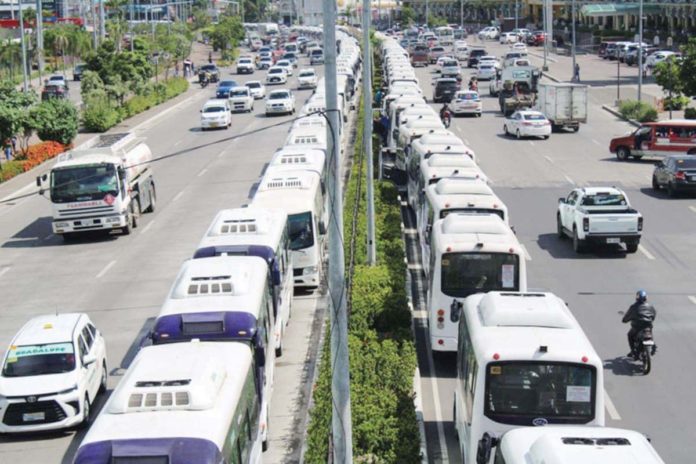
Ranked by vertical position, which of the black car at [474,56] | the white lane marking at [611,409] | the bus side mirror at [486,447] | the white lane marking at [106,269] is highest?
the black car at [474,56]

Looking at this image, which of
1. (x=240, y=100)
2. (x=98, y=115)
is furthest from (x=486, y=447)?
(x=240, y=100)

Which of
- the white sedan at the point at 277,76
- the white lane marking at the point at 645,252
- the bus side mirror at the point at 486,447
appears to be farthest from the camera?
the white sedan at the point at 277,76

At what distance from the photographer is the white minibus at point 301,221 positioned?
2655 centimetres

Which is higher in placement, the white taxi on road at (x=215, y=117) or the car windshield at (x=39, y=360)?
the white taxi on road at (x=215, y=117)

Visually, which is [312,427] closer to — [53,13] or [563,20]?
[563,20]

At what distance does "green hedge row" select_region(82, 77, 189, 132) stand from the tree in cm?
830

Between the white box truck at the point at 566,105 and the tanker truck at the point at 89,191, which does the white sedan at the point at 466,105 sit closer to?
the white box truck at the point at 566,105

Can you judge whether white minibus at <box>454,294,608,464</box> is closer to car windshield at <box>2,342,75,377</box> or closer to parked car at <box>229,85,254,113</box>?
car windshield at <box>2,342,75,377</box>

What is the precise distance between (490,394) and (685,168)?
24198mm

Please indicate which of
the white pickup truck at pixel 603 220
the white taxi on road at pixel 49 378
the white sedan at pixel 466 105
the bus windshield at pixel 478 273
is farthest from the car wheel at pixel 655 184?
the white taxi on road at pixel 49 378

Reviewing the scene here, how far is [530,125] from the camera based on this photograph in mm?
52844

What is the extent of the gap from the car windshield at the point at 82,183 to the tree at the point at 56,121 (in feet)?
58.3

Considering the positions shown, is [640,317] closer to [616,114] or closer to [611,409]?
[611,409]

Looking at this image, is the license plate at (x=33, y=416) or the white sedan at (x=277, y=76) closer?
the license plate at (x=33, y=416)
